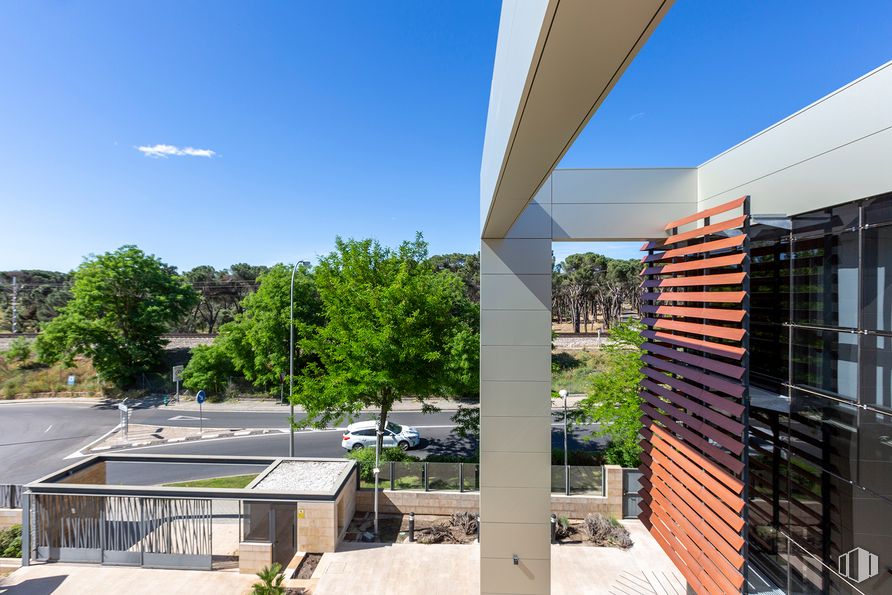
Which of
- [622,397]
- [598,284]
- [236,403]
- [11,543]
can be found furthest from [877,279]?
[598,284]

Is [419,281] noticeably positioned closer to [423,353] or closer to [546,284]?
[423,353]

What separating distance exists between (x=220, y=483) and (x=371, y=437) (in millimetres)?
5024

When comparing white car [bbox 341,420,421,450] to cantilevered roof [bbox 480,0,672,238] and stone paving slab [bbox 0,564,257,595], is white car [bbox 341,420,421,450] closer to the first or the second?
stone paving slab [bbox 0,564,257,595]

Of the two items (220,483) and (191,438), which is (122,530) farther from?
(191,438)

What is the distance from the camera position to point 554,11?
1.29m

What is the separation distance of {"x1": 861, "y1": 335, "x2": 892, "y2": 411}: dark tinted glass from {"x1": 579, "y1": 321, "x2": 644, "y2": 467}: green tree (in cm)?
613

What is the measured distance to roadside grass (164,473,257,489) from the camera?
11.8 m

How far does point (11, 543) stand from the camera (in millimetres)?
9016

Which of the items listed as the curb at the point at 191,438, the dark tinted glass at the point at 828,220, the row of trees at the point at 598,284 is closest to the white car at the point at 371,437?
the curb at the point at 191,438

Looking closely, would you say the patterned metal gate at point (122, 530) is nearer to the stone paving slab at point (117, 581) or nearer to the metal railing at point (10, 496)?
the stone paving slab at point (117, 581)

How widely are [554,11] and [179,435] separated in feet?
70.9

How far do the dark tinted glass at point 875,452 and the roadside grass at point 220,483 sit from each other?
1396cm

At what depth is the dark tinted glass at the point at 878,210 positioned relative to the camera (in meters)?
3.38

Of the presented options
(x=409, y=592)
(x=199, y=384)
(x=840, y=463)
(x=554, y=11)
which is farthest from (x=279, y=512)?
(x=199, y=384)
